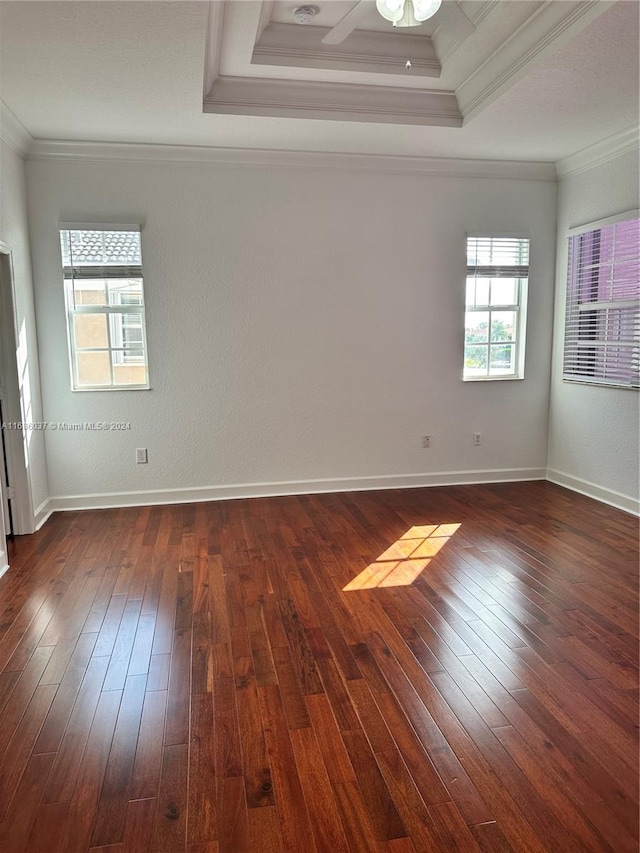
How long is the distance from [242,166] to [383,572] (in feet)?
11.1

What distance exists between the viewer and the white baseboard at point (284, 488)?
4.84 metres

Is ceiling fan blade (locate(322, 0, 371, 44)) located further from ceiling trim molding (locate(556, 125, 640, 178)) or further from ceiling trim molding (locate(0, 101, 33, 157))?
ceiling trim molding (locate(556, 125, 640, 178))

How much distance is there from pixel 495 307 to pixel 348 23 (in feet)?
10.9

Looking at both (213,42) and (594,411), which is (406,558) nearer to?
(594,411)

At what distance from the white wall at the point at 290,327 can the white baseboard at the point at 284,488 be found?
0.02m

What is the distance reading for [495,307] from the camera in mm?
5336

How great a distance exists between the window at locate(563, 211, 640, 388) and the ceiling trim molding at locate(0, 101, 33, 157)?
4378 mm

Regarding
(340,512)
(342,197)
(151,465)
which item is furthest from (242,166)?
(340,512)

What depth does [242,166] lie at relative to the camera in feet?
15.5

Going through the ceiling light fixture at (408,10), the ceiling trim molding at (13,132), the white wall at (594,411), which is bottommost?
the white wall at (594,411)

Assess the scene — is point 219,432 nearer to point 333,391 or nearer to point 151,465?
point 151,465

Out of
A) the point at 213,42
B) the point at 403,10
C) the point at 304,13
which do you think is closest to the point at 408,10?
the point at 403,10

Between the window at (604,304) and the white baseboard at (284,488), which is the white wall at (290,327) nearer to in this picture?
the white baseboard at (284,488)

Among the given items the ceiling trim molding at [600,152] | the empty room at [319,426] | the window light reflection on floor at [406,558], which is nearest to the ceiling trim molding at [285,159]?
the empty room at [319,426]
